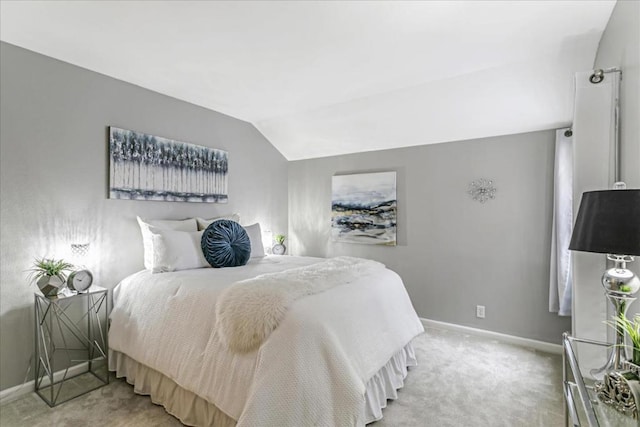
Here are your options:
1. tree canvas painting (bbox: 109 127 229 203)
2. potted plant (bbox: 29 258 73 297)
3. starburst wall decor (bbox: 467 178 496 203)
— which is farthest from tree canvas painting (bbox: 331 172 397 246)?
potted plant (bbox: 29 258 73 297)

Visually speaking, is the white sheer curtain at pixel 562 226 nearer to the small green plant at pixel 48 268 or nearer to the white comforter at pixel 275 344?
the white comforter at pixel 275 344

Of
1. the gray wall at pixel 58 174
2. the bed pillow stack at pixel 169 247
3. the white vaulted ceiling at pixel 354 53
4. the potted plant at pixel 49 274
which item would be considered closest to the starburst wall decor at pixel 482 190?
the white vaulted ceiling at pixel 354 53

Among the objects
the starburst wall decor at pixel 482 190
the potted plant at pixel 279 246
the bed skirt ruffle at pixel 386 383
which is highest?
the starburst wall decor at pixel 482 190

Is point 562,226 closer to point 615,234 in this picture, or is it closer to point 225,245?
point 615,234

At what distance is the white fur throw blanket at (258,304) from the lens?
1.72 metres

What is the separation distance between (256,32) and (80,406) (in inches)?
111

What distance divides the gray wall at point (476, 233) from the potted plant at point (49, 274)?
3.02 metres

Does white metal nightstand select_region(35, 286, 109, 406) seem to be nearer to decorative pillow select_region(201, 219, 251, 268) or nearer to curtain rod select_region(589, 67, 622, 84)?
decorative pillow select_region(201, 219, 251, 268)

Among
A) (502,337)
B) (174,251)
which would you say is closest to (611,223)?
(502,337)

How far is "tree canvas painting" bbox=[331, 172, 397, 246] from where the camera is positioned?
4.05 meters

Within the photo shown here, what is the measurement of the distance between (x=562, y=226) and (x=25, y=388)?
4.54 metres

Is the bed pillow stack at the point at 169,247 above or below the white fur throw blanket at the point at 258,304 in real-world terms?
above

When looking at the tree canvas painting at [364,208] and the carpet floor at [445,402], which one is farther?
the tree canvas painting at [364,208]

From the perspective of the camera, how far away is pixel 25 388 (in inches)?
95.3
